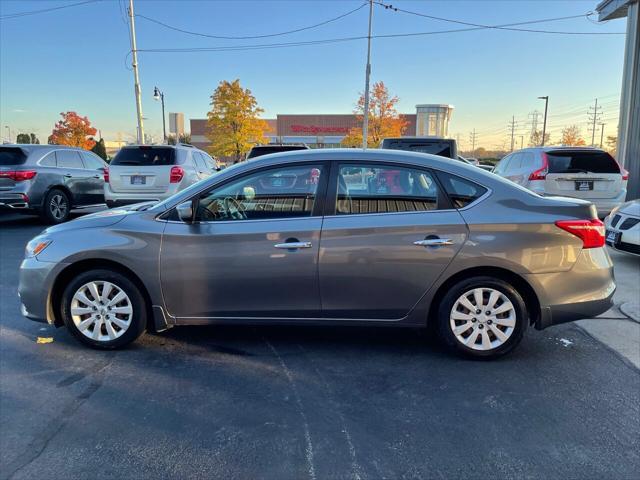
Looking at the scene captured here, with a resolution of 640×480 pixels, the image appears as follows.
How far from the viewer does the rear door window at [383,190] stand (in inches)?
147

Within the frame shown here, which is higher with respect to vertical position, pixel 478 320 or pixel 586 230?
pixel 586 230

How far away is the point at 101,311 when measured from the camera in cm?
391

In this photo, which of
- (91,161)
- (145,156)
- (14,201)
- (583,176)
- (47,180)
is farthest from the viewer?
(91,161)

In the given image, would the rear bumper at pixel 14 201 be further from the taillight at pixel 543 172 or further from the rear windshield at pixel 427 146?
the taillight at pixel 543 172

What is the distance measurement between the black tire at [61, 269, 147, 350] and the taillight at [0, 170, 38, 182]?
24.2ft

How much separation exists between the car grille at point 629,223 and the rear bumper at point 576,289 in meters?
3.49

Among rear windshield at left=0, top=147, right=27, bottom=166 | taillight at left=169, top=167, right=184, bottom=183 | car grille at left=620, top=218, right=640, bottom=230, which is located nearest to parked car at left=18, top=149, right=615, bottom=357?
car grille at left=620, top=218, right=640, bottom=230

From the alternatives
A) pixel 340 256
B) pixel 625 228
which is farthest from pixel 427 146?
pixel 340 256

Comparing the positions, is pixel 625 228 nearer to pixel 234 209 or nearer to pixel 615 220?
pixel 615 220

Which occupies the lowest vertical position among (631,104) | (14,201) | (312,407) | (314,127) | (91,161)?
(312,407)

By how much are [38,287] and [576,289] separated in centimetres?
430

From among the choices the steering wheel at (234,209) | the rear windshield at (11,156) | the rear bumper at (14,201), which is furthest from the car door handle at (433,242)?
the rear windshield at (11,156)

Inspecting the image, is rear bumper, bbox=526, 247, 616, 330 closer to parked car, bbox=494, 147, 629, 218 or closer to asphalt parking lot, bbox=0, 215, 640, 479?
asphalt parking lot, bbox=0, 215, 640, 479

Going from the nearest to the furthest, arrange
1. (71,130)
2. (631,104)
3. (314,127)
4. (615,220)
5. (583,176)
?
(615,220) < (583,176) < (631,104) < (71,130) < (314,127)
